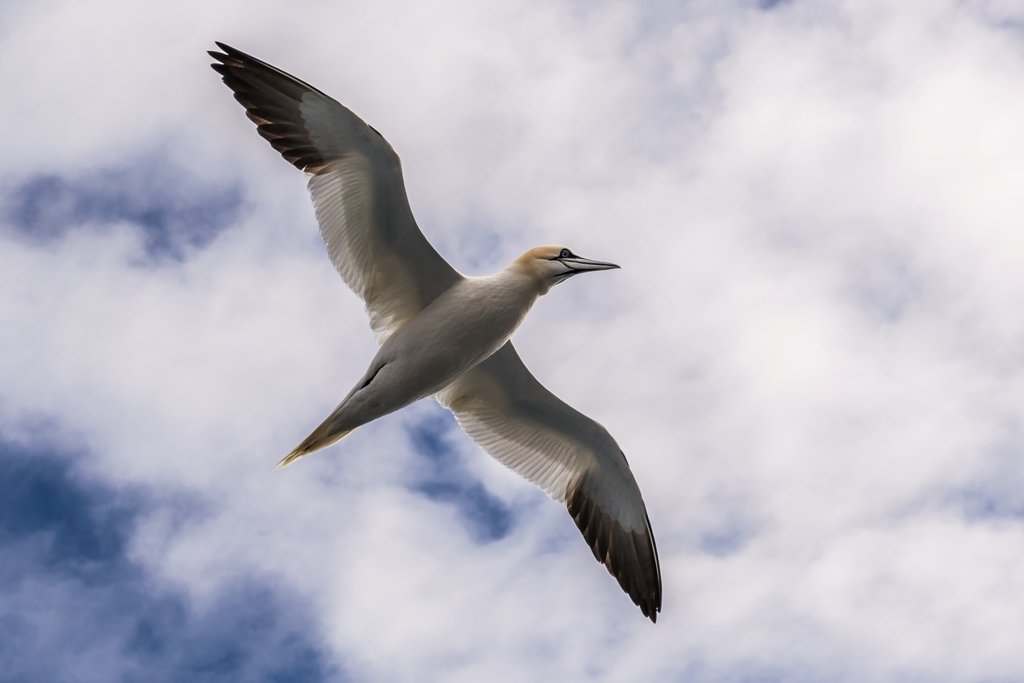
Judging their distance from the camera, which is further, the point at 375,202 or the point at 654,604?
the point at 654,604

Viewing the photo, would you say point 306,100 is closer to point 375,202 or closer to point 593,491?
point 375,202

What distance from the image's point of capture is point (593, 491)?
1445cm

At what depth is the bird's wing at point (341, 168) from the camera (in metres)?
12.2

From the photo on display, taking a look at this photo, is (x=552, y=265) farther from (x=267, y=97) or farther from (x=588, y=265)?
(x=267, y=97)

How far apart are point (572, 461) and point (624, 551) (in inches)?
46.0

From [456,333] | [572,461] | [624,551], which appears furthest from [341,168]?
[624,551]

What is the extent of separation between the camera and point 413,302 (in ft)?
43.4

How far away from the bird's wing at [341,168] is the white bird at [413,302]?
0.01 meters

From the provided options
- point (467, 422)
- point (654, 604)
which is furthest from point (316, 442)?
point (654, 604)

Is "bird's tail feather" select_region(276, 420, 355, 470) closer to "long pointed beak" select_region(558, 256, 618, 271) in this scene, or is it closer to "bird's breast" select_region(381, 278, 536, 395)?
"bird's breast" select_region(381, 278, 536, 395)

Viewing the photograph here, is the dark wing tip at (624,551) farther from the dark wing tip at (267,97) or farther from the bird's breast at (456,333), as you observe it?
the dark wing tip at (267,97)

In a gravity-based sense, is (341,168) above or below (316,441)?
above

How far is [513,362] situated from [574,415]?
0.94 meters

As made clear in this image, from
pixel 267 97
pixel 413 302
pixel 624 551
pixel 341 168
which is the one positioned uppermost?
pixel 267 97
